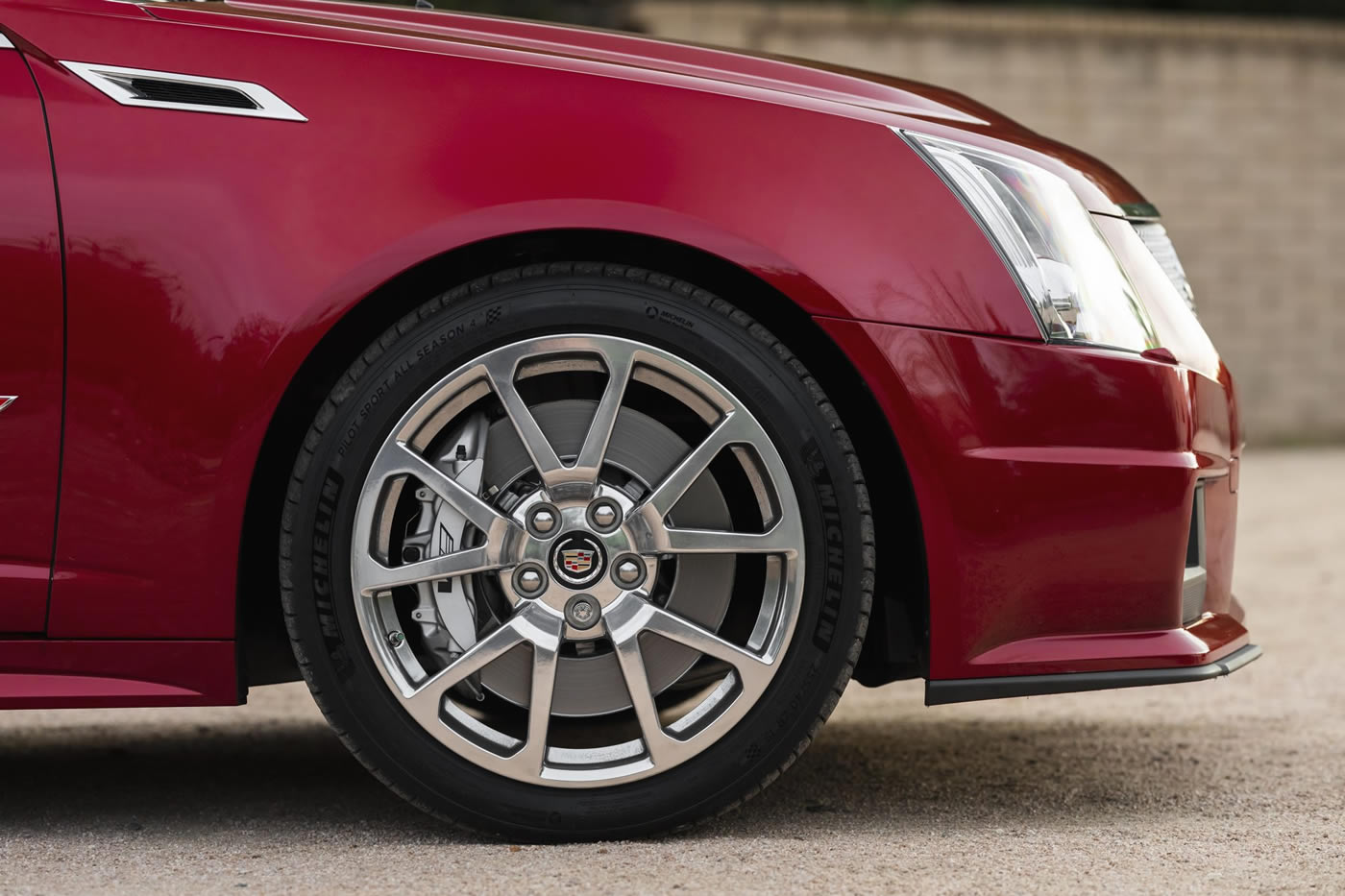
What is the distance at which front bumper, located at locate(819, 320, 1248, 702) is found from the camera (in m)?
2.32

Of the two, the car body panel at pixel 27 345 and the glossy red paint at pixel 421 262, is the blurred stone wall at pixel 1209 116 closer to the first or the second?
the glossy red paint at pixel 421 262

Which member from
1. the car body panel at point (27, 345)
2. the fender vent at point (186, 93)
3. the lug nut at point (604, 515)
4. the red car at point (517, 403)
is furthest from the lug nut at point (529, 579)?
the fender vent at point (186, 93)

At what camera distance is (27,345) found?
225 cm

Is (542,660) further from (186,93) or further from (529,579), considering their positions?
(186,93)

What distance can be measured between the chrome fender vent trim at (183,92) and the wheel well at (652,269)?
344 millimetres

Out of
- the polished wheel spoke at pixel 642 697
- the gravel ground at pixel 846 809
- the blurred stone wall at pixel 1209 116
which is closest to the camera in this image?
the gravel ground at pixel 846 809

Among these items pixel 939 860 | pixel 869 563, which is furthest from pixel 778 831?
pixel 869 563

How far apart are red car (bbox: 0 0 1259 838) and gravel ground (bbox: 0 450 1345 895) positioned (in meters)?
0.17

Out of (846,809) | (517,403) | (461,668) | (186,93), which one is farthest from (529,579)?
(186,93)

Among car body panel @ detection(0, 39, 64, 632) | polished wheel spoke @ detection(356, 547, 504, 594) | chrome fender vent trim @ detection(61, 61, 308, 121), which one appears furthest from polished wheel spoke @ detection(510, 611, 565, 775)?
chrome fender vent trim @ detection(61, 61, 308, 121)

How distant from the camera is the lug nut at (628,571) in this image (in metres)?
2.33

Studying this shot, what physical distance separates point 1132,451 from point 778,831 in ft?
2.85

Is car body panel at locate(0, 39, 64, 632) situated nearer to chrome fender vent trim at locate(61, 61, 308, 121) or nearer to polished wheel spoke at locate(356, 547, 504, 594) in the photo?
chrome fender vent trim at locate(61, 61, 308, 121)

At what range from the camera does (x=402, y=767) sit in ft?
7.67
